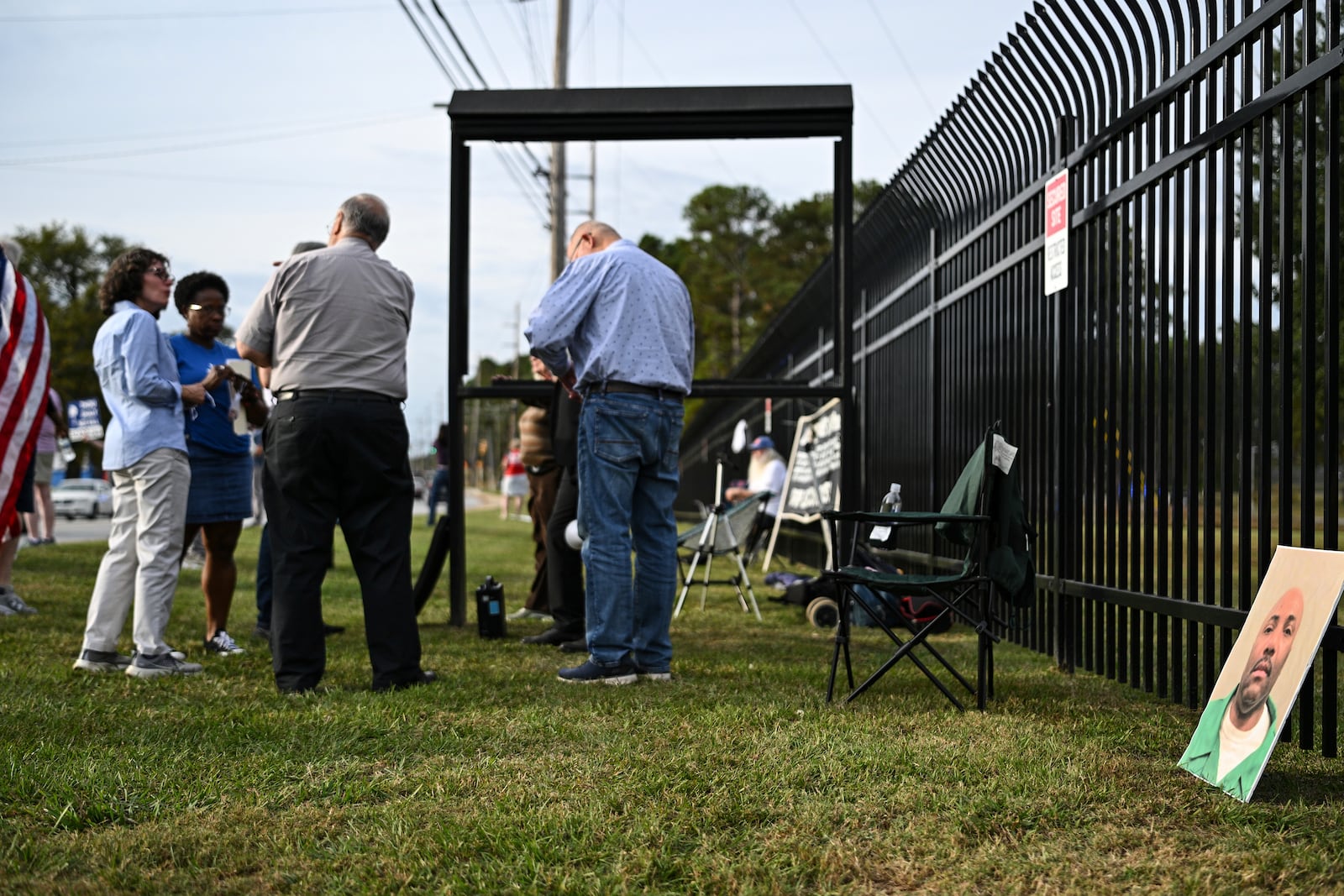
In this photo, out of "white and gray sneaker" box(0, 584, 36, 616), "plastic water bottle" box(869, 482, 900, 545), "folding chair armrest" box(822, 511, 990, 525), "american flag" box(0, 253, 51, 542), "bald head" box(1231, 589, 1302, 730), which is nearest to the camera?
"bald head" box(1231, 589, 1302, 730)

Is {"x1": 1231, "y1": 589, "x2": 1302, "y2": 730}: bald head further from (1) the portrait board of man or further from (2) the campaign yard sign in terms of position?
(2) the campaign yard sign

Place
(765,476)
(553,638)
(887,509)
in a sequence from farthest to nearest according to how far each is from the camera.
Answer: (765,476) → (553,638) → (887,509)

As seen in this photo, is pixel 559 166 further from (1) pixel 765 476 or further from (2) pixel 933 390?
(2) pixel 933 390

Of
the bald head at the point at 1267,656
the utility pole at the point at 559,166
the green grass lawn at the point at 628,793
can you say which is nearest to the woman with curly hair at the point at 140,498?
the green grass lawn at the point at 628,793

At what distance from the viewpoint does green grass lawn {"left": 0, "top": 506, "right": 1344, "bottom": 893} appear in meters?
2.56

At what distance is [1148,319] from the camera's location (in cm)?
455

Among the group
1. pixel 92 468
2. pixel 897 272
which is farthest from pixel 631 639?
pixel 92 468

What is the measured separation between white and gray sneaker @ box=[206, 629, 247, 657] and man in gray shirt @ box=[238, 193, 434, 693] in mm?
1149

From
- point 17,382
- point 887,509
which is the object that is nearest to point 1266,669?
point 887,509

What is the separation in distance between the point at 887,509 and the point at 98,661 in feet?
10.8

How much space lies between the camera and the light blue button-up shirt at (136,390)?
16.7 feet

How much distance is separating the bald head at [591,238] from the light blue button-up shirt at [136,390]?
69.8 inches

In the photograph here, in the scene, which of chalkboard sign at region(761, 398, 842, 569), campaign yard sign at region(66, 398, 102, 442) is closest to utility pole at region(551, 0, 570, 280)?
campaign yard sign at region(66, 398, 102, 442)

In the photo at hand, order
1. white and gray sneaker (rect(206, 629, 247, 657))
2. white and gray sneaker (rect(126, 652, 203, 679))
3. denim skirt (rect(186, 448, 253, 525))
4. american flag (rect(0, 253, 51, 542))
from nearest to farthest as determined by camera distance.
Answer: white and gray sneaker (rect(126, 652, 203, 679)), american flag (rect(0, 253, 51, 542)), denim skirt (rect(186, 448, 253, 525)), white and gray sneaker (rect(206, 629, 247, 657))
